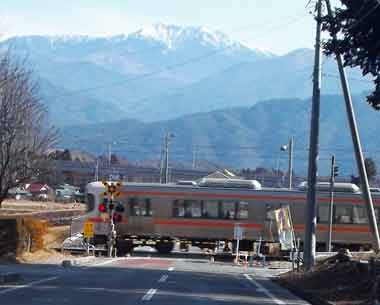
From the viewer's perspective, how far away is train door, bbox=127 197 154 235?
50562mm

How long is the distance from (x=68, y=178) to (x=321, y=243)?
2988 inches

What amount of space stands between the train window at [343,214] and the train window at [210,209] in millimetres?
6299

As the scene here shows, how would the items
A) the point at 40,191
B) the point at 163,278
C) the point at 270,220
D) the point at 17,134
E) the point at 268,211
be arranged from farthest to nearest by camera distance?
the point at 40,191 < the point at 268,211 < the point at 270,220 < the point at 17,134 < the point at 163,278

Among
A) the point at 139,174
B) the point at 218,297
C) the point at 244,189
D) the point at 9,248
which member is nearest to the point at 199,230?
the point at 244,189

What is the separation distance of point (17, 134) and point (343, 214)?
18.2 metres

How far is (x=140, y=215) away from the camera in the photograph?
50594 millimetres

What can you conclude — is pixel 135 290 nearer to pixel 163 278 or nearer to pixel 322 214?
pixel 163 278

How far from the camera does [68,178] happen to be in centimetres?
12394

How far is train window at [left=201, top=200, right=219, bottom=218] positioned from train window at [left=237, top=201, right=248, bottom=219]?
117 cm

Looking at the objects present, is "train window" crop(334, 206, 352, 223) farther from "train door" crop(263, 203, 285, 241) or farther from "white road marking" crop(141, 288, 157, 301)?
"white road marking" crop(141, 288, 157, 301)

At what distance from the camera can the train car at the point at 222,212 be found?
50281 millimetres

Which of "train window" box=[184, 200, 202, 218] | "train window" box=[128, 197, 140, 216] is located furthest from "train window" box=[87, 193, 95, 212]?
"train window" box=[184, 200, 202, 218]

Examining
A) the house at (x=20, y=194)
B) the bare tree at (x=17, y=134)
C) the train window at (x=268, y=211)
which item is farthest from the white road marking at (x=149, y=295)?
the house at (x=20, y=194)

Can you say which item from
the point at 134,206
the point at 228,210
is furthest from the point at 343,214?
the point at 134,206
